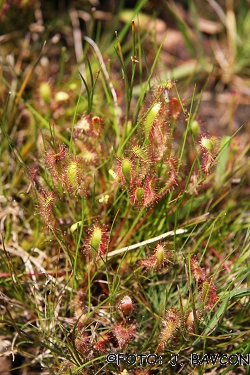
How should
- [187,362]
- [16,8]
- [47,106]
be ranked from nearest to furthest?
1. [187,362]
2. [47,106]
3. [16,8]

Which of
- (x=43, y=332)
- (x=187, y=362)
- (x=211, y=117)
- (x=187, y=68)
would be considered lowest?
(x=187, y=362)

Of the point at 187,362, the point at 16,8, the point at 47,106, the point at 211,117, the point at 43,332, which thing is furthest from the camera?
the point at 211,117

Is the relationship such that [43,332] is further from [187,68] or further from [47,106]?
[187,68]

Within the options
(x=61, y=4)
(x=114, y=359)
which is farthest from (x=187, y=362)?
(x=61, y=4)

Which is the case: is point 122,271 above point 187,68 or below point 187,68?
below

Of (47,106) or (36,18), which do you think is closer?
(47,106)

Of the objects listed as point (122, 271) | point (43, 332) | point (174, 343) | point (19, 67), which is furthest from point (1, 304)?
point (19, 67)
